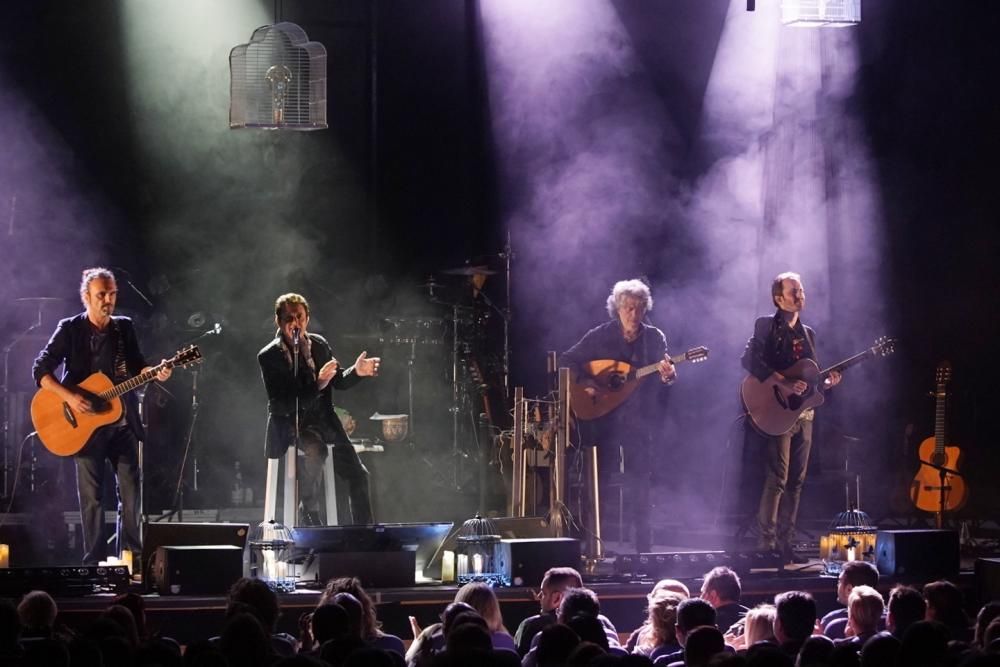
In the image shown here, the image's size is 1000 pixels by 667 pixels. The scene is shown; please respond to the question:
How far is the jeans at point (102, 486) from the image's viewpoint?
8.79 m

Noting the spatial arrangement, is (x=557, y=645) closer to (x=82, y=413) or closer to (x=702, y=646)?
(x=702, y=646)

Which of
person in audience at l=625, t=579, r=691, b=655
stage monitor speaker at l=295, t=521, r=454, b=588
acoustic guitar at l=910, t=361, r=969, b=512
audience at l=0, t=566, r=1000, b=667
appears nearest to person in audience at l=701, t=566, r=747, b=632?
audience at l=0, t=566, r=1000, b=667

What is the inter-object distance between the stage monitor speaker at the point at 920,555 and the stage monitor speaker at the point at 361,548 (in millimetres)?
2831

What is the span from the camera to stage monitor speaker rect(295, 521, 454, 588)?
814 centimetres

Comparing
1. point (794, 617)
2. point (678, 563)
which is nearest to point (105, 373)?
point (678, 563)

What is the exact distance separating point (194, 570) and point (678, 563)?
9.47 ft

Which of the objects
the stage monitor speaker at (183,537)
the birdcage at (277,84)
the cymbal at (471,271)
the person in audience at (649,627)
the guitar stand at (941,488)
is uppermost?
the birdcage at (277,84)

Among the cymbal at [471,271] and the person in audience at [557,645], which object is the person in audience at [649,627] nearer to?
the person in audience at [557,645]

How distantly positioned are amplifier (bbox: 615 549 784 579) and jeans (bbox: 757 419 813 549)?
71 centimetres

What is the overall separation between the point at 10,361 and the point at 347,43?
4.26 metres

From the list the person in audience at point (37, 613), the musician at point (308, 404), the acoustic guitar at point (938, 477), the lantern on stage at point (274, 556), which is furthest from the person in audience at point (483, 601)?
the acoustic guitar at point (938, 477)

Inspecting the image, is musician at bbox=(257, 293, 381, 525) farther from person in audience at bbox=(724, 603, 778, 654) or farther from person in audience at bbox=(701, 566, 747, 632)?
person in audience at bbox=(724, 603, 778, 654)

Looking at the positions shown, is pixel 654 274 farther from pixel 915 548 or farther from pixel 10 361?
pixel 10 361

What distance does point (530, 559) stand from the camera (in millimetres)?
8273
